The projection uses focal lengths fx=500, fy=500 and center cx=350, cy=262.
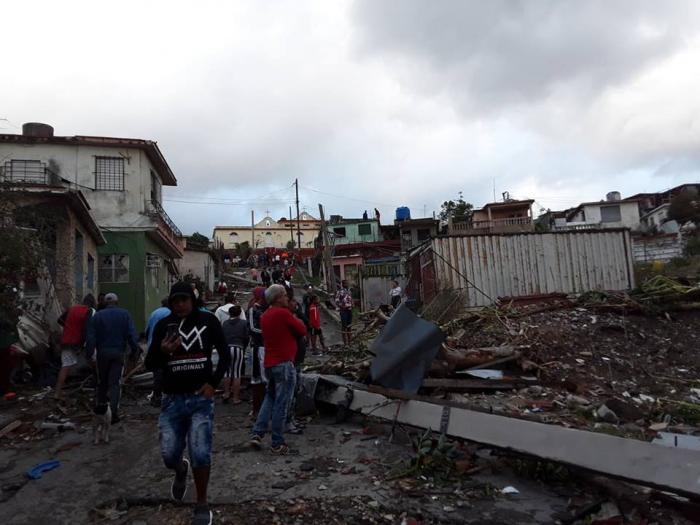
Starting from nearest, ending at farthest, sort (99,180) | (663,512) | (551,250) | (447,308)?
(663,512), (447,308), (551,250), (99,180)

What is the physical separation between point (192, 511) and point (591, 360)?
22.9ft

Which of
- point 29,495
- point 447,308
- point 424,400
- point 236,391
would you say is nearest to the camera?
point 29,495

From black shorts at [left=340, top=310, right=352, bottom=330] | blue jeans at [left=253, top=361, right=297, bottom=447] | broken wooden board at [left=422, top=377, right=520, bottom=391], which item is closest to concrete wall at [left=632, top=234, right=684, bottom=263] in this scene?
black shorts at [left=340, top=310, right=352, bottom=330]

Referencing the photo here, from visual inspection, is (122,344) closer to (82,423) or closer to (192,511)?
(82,423)

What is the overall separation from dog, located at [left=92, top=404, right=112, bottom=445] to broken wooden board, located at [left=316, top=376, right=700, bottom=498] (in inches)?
129

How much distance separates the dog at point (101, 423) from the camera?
589 cm

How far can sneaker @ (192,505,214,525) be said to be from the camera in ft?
11.0

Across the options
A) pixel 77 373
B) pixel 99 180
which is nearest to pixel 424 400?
pixel 77 373

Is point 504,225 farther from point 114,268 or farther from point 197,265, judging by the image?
point 114,268

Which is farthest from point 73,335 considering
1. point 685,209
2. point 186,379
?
point 685,209

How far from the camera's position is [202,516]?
11.0ft

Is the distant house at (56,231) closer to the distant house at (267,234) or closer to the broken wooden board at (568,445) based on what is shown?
the broken wooden board at (568,445)

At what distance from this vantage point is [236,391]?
7629 millimetres

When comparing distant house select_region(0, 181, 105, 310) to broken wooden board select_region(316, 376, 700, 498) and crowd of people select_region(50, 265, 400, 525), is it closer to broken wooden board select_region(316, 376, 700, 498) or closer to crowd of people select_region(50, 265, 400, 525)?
crowd of people select_region(50, 265, 400, 525)
